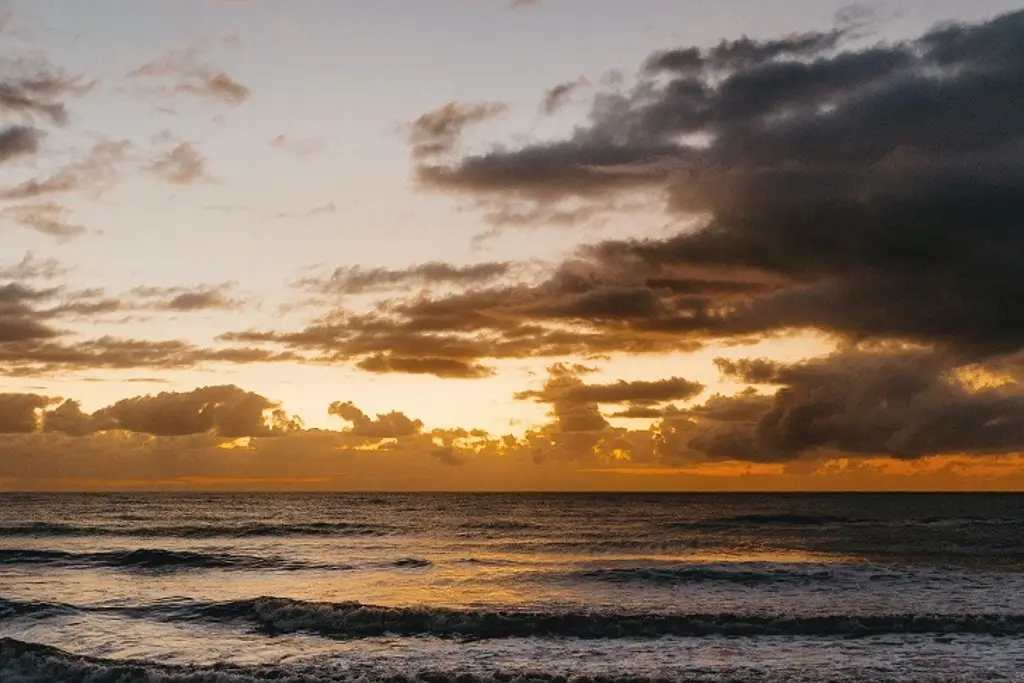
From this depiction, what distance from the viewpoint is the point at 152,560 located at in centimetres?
4847

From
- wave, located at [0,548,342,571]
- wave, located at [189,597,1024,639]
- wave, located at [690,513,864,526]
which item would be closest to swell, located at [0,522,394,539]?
wave, located at [0,548,342,571]

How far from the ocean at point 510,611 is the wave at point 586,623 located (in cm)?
10

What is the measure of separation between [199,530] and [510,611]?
53.2 m

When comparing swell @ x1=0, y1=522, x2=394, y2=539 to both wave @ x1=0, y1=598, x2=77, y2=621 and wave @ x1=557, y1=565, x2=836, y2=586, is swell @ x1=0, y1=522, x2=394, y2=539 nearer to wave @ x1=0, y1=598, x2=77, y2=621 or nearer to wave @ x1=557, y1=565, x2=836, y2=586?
wave @ x1=557, y1=565, x2=836, y2=586

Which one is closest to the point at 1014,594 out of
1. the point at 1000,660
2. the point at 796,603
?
the point at 796,603

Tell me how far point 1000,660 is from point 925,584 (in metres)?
15.9

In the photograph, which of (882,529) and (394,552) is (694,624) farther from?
(882,529)

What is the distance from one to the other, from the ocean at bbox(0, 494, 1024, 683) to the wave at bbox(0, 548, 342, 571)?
22cm

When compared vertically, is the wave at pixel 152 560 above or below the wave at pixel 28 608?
below

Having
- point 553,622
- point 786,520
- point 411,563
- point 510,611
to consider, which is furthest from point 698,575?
point 786,520

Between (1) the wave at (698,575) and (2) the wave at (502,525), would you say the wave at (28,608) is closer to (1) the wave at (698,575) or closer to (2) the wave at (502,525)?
(1) the wave at (698,575)

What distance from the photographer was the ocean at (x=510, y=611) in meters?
21.2

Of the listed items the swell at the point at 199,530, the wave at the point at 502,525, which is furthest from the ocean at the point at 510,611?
the wave at the point at 502,525

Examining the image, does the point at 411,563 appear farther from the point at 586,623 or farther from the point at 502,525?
the point at 502,525
